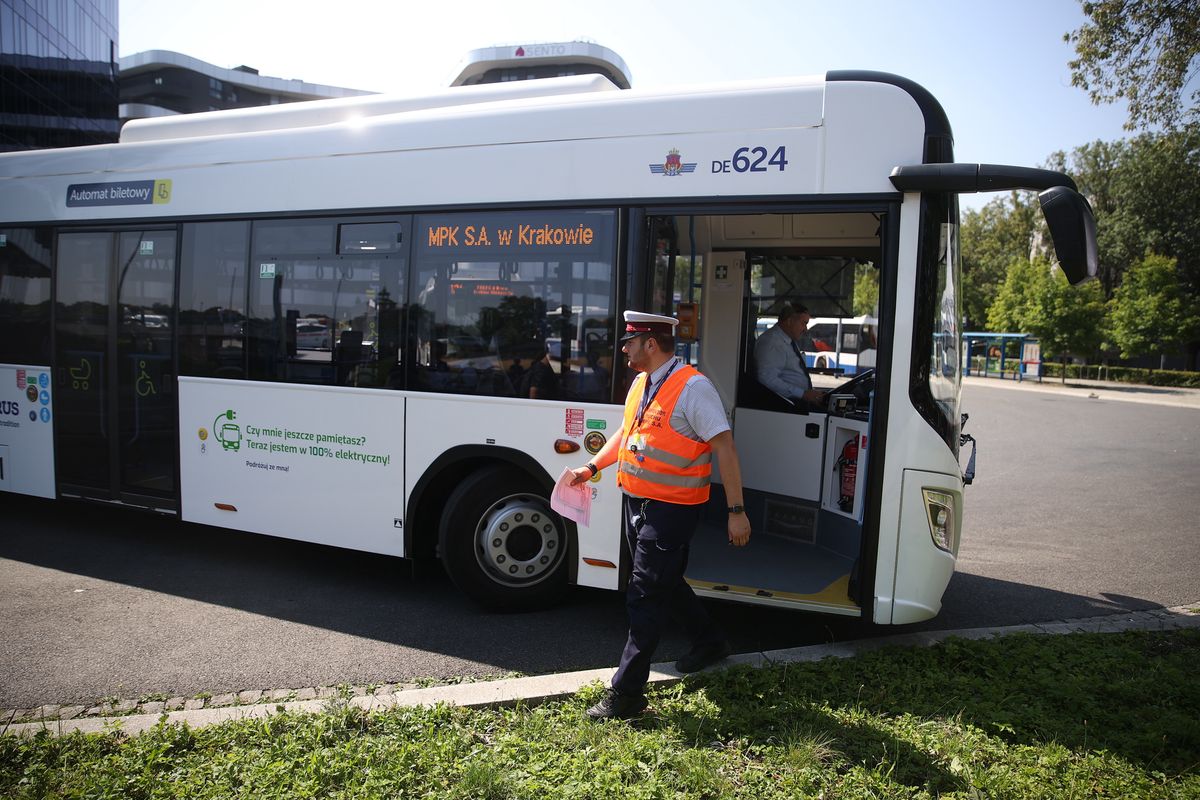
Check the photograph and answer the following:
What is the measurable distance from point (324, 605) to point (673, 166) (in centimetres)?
379

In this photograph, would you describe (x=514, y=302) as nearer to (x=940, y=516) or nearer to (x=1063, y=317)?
(x=940, y=516)

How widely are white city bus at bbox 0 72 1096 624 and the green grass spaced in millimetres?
767

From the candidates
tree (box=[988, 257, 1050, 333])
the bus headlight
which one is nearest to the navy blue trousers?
the bus headlight

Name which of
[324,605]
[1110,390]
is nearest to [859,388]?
[324,605]

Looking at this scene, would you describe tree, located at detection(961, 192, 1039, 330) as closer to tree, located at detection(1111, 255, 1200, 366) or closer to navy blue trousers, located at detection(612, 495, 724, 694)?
tree, located at detection(1111, 255, 1200, 366)

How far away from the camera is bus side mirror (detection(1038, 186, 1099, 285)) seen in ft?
12.7

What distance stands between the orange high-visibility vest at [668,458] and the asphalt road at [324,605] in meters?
1.41

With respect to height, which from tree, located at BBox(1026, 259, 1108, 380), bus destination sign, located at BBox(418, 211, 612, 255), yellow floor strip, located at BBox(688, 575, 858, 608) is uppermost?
tree, located at BBox(1026, 259, 1108, 380)

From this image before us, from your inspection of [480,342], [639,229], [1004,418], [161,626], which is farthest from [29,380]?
[1004,418]

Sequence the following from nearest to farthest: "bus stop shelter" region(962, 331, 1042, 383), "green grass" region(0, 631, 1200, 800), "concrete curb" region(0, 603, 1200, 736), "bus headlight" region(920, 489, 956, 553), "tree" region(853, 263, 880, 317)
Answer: "green grass" region(0, 631, 1200, 800)
"concrete curb" region(0, 603, 1200, 736)
"bus headlight" region(920, 489, 956, 553)
"tree" region(853, 263, 880, 317)
"bus stop shelter" region(962, 331, 1042, 383)

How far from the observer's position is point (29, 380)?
23.0 ft

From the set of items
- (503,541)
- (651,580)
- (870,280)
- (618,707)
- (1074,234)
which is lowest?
(618,707)

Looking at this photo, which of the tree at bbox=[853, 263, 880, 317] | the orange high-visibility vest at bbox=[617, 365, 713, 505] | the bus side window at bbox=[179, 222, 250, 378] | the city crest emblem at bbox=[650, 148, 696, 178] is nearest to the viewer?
the orange high-visibility vest at bbox=[617, 365, 713, 505]

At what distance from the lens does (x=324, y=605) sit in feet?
18.4
